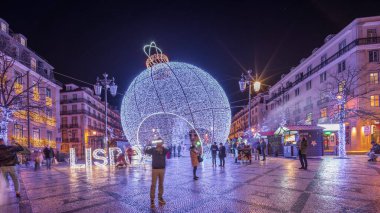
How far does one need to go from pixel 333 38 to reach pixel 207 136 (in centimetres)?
2470

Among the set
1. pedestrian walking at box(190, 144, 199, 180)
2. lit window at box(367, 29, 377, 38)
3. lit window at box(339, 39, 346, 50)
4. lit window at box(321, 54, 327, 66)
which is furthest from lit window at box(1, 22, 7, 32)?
lit window at box(367, 29, 377, 38)

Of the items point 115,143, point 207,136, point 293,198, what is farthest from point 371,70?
point 293,198

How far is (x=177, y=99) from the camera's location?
23500 millimetres

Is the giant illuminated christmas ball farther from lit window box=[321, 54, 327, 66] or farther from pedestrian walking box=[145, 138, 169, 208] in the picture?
lit window box=[321, 54, 327, 66]

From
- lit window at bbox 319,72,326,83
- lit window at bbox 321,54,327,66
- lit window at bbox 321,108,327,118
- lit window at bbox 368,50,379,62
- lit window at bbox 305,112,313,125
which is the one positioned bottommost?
lit window at bbox 305,112,313,125

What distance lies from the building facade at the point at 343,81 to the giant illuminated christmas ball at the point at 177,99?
33.6ft

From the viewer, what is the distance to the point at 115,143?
31328mm

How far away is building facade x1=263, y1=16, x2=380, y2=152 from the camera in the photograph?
3497 cm

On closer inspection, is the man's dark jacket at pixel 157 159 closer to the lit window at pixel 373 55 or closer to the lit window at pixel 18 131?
the lit window at pixel 18 131

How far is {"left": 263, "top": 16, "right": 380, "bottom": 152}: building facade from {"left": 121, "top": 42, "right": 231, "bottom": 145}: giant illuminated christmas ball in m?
10.3

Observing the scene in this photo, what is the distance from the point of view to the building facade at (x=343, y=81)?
3497 cm

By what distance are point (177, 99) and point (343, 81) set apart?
19592mm

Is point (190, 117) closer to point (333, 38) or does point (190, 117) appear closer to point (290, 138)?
point (290, 138)

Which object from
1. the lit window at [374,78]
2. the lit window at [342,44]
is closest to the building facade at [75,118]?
the lit window at [342,44]
